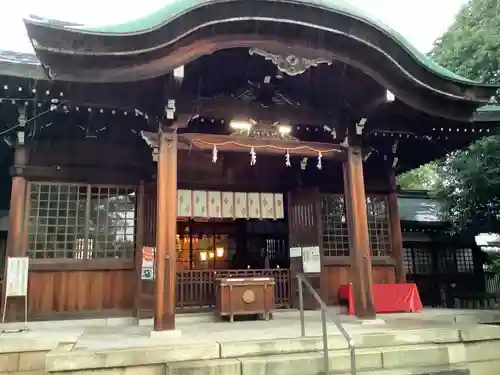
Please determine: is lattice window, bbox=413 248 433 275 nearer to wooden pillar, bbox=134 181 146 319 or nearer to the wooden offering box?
the wooden offering box

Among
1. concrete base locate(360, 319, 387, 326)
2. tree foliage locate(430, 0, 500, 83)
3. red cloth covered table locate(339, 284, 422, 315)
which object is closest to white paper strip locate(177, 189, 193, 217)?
red cloth covered table locate(339, 284, 422, 315)

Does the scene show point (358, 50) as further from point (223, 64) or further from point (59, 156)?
point (59, 156)

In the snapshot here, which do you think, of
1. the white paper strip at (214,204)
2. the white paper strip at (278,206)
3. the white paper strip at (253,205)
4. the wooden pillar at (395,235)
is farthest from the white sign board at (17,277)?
the wooden pillar at (395,235)

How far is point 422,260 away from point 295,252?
6.87 metres

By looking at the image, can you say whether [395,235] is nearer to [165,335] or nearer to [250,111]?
[250,111]

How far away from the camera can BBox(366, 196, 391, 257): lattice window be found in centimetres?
1047

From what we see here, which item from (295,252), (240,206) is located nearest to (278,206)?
(240,206)

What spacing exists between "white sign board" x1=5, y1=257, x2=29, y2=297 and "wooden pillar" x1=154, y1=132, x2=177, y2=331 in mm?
2815

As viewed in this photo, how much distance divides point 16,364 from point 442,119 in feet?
26.4

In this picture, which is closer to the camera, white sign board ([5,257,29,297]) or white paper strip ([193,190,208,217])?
white sign board ([5,257,29,297])

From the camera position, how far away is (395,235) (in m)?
10.5

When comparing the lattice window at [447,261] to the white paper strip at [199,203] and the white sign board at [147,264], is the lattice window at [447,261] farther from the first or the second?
the white sign board at [147,264]

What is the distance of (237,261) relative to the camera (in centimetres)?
1400

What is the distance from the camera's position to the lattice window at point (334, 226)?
10133 millimetres
